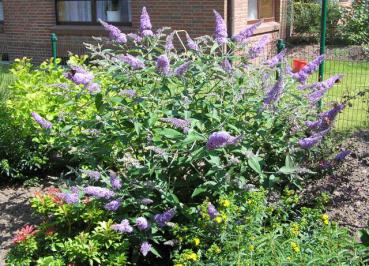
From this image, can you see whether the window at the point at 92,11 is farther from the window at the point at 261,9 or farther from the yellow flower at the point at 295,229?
the yellow flower at the point at 295,229

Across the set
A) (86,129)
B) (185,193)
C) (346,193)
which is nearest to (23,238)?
(86,129)

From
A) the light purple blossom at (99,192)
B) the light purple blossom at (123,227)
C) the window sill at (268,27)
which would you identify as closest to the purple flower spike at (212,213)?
the light purple blossom at (123,227)

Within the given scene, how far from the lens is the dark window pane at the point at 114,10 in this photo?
14.2 meters

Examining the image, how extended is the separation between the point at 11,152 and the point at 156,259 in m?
2.18

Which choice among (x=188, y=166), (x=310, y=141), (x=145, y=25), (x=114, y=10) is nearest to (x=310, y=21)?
(x=114, y=10)

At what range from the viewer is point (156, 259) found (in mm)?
4207

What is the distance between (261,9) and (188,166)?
12.2m

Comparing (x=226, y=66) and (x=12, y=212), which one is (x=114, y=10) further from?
(x=226, y=66)

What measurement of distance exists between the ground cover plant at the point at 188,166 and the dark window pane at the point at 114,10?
1002cm

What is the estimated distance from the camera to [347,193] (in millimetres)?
4523

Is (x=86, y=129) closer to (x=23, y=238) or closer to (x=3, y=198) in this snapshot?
(x=23, y=238)

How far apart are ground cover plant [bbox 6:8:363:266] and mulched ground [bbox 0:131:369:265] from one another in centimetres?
24

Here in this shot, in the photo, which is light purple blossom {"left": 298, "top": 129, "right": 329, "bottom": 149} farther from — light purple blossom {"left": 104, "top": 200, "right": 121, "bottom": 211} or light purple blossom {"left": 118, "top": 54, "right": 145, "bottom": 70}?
light purple blossom {"left": 104, "top": 200, "right": 121, "bottom": 211}

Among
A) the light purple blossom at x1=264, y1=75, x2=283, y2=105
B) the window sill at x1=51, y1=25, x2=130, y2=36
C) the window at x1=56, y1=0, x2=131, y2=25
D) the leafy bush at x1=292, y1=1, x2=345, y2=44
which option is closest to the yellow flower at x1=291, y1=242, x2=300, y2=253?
the light purple blossom at x1=264, y1=75, x2=283, y2=105
